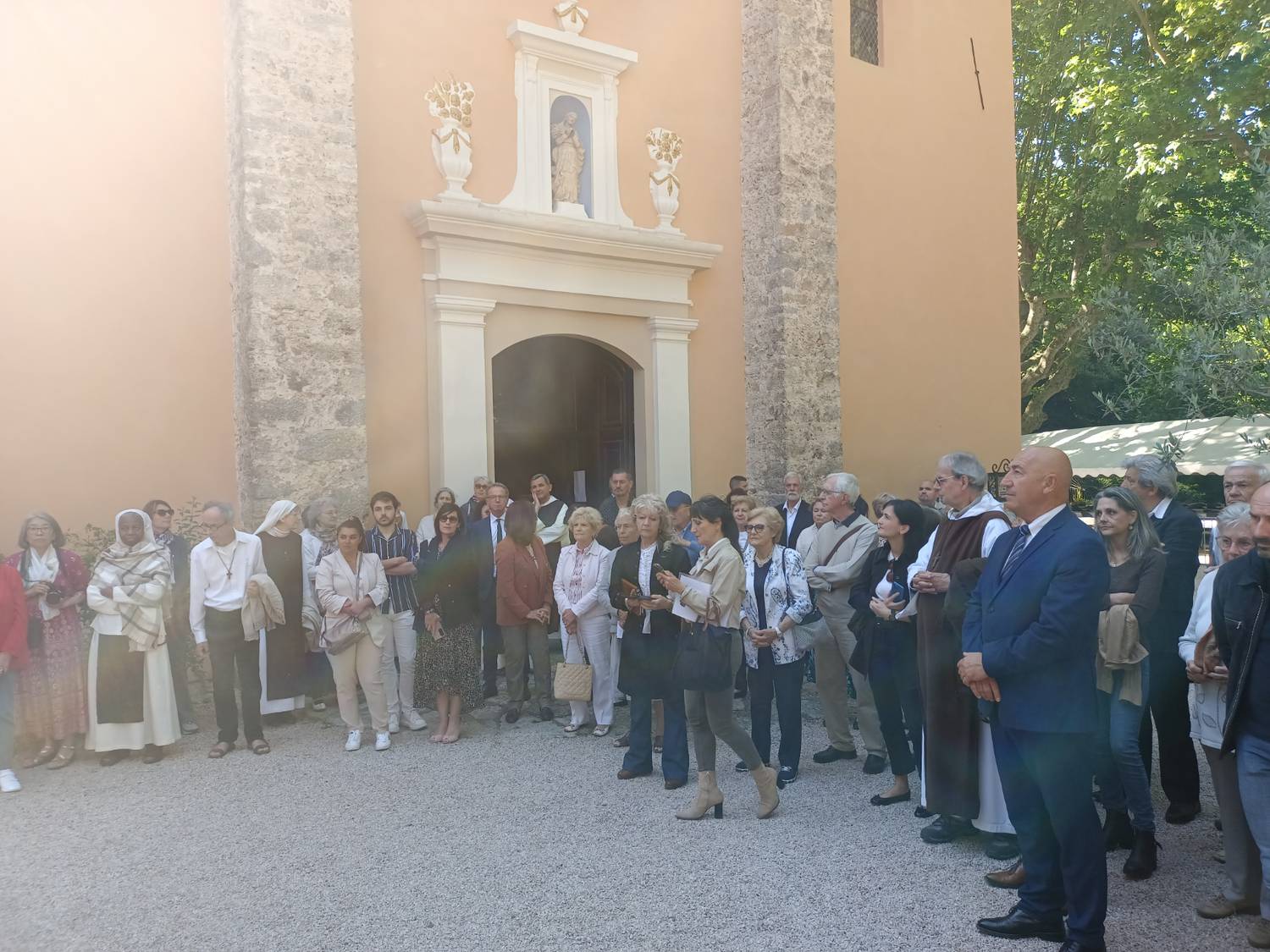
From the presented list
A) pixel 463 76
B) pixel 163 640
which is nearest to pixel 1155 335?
pixel 463 76

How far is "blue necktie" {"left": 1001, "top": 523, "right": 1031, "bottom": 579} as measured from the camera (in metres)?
3.61

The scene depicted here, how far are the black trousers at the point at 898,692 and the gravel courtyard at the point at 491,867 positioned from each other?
0.32 metres

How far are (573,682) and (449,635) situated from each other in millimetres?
928

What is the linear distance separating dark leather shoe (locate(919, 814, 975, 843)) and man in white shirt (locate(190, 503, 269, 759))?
4227 mm

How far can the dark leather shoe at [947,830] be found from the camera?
185 inches

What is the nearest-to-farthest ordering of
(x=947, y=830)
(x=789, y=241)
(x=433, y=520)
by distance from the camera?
(x=947, y=830), (x=433, y=520), (x=789, y=241)

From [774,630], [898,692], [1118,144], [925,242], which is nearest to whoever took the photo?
[898,692]

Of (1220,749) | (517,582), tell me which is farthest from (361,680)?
(1220,749)

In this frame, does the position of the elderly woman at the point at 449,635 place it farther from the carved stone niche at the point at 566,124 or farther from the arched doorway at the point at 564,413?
the arched doorway at the point at 564,413

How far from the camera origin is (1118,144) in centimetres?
1512

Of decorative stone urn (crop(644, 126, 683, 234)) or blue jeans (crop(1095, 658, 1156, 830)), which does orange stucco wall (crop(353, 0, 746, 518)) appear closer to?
decorative stone urn (crop(644, 126, 683, 234))

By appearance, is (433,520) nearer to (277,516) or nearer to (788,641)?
(277,516)

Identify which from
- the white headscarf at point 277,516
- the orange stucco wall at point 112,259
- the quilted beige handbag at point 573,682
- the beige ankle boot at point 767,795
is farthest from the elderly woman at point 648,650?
the orange stucco wall at point 112,259

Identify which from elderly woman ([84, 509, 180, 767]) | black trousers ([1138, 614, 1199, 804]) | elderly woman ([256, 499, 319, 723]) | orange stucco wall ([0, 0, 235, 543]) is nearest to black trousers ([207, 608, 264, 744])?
elderly woman ([84, 509, 180, 767])
